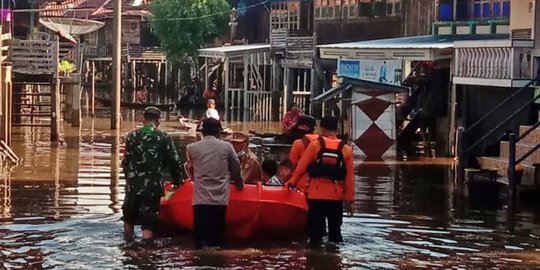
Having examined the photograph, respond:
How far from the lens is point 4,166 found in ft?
73.9

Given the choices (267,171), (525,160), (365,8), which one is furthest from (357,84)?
(365,8)

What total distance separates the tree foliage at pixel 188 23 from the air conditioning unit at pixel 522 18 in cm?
3446

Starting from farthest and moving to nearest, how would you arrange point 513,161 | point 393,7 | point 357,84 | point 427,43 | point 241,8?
point 241,8 < point 393,7 < point 427,43 < point 357,84 < point 513,161

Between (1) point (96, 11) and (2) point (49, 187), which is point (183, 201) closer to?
(2) point (49, 187)

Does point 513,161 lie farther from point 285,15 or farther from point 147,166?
point 285,15

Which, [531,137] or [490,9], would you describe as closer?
[531,137]

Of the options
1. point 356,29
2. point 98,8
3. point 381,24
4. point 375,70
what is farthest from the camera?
point 98,8

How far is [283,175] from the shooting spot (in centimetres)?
1392

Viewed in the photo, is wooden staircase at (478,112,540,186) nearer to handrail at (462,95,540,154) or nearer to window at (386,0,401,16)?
handrail at (462,95,540,154)

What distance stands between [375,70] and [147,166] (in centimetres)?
2522

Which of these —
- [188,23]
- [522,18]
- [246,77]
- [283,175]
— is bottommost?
[283,175]

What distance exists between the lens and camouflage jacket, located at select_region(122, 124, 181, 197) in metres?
12.4

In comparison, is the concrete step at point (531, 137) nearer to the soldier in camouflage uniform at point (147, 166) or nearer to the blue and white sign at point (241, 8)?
the soldier in camouflage uniform at point (147, 166)

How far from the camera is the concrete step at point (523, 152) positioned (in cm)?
1929
